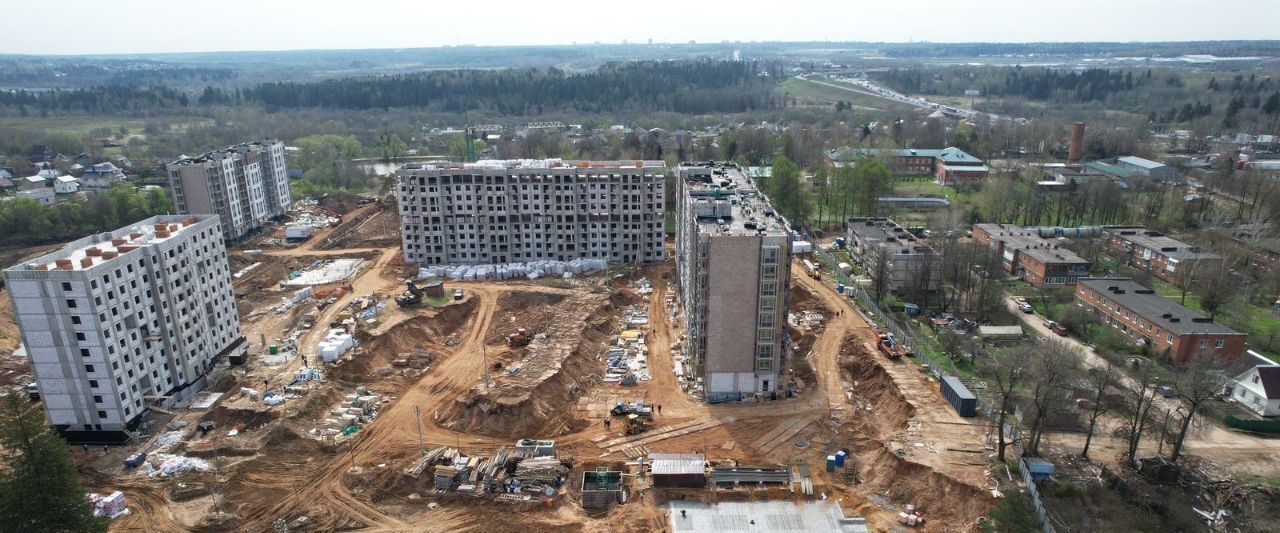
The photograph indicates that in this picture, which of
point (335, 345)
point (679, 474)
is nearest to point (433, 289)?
point (335, 345)

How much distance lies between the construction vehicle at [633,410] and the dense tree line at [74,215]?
77.6 metres

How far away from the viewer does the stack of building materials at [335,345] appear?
54062 millimetres

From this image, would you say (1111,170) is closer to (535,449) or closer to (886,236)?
(886,236)

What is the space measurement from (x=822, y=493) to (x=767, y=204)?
2496 centimetres

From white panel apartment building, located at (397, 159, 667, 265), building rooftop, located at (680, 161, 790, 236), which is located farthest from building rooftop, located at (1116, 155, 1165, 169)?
white panel apartment building, located at (397, 159, 667, 265)

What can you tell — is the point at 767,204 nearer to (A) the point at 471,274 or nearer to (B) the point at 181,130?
(A) the point at 471,274

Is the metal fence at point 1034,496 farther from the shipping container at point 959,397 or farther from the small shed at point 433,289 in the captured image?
the small shed at point 433,289

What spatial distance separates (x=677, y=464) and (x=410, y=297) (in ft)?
120

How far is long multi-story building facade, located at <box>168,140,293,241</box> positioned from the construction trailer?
7071 cm

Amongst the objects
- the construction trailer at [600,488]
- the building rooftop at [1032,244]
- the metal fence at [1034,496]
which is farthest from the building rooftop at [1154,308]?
the construction trailer at [600,488]

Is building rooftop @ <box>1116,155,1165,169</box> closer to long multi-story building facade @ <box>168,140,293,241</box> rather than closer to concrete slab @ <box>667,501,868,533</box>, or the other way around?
concrete slab @ <box>667,501,868,533</box>

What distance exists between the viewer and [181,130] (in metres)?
172

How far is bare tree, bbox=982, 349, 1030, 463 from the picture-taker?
39500 millimetres

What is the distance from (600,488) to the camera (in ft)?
127
